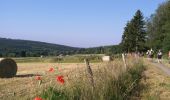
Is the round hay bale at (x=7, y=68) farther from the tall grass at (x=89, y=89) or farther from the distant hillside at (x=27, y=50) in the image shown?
the distant hillside at (x=27, y=50)

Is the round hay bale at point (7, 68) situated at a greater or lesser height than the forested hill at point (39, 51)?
lesser

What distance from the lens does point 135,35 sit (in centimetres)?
11881

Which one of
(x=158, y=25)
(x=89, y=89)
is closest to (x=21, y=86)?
(x=89, y=89)

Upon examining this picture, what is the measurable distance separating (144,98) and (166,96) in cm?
146

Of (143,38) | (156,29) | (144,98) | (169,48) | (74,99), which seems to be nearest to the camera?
(74,99)

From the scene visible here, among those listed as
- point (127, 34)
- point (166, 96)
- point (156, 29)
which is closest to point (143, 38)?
point (127, 34)

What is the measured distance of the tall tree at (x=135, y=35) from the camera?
115 m

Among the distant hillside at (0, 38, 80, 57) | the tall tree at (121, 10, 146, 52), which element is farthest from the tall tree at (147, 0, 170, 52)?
the distant hillside at (0, 38, 80, 57)

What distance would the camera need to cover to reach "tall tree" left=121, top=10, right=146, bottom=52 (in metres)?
115

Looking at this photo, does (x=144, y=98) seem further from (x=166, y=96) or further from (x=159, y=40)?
(x=159, y=40)

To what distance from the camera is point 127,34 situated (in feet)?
395

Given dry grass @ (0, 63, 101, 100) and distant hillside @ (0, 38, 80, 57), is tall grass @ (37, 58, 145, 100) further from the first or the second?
distant hillside @ (0, 38, 80, 57)

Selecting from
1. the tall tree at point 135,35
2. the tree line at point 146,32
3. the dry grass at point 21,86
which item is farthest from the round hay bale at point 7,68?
the tall tree at point 135,35

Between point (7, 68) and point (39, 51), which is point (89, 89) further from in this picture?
point (39, 51)
